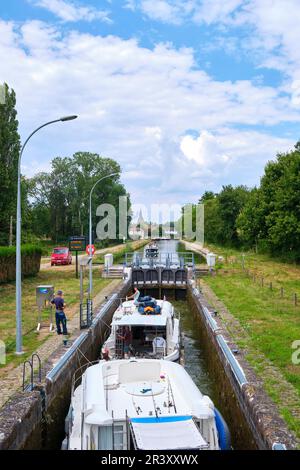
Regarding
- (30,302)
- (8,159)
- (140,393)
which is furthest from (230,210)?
(140,393)

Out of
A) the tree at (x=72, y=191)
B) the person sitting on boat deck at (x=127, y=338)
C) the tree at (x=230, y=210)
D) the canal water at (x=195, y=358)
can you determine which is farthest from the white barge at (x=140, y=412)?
the tree at (x=72, y=191)

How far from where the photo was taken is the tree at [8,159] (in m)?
33.0

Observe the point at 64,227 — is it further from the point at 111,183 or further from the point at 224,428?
the point at 224,428

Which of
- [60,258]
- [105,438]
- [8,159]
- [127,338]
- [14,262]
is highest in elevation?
[8,159]

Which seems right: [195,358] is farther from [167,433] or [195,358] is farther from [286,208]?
[286,208]

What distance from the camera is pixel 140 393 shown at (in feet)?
33.8

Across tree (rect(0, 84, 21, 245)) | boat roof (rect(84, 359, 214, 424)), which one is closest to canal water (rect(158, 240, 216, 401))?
boat roof (rect(84, 359, 214, 424))

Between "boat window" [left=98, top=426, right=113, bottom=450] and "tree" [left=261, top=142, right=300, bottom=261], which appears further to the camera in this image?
"tree" [left=261, top=142, right=300, bottom=261]

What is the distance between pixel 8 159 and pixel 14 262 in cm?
1018

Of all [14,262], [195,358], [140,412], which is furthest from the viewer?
[14,262]

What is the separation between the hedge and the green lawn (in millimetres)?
546

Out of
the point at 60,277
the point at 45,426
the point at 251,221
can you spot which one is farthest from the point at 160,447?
the point at 251,221

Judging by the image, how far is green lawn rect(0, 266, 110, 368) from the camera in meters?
15.2

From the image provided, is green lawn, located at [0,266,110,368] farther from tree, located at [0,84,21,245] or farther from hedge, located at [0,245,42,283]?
tree, located at [0,84,21,245]
